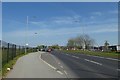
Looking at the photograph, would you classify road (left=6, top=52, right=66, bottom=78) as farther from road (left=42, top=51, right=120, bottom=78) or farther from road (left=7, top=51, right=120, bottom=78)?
road (left=42, top=51, right=120, bottom=78)

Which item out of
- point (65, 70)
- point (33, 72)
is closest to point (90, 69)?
point (65, 70)

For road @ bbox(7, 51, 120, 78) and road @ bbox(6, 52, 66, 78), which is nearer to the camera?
road @ bbox(6, 52, 66, 78)

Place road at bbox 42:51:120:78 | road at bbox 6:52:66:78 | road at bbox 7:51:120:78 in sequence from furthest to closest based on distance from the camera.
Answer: road at bbox 42:51:120:78 → road at bbox 7:51:120:78 → road at bbox 6:52:66:78

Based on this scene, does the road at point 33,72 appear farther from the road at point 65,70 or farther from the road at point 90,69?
the road at point 90,69

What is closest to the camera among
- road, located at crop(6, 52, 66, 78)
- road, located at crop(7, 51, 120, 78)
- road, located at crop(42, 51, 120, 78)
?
road, located at crop(6, 52, 66, 78)

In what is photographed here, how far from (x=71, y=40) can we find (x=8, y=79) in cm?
14866

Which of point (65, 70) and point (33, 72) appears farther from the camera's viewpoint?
point (65, 70)

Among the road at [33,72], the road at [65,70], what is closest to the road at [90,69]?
the road at [65,70]

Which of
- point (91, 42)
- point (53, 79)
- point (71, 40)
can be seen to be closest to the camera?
point (53, 79)

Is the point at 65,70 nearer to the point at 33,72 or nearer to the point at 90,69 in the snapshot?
the point at 90,69

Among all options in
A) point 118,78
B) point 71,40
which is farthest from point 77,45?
point 118,78

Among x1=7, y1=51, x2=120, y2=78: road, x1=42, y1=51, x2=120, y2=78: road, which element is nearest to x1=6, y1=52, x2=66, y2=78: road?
x1=7, y1=51, x2=120, y2=78: road

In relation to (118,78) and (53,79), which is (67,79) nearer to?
(53,79)

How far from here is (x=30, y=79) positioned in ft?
47.4
